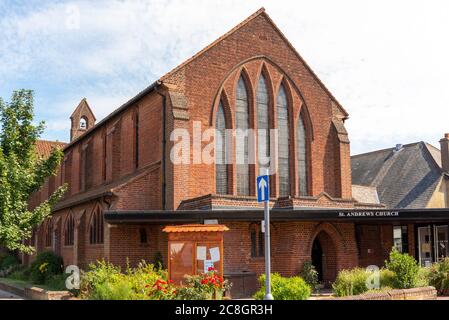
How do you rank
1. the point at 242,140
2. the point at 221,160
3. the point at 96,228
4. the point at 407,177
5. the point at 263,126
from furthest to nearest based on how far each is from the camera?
the point at 407,177, the point at 263,126, the point at 242,140, the point at 96,228, the point at 221,160

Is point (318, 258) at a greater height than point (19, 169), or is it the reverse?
point (19, 169)

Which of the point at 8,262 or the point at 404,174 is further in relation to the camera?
the point at 8,262

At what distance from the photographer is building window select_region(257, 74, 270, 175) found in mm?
27594

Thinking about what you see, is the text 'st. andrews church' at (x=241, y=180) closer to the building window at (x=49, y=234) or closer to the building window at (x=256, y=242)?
the building window at (x=256, y=242)

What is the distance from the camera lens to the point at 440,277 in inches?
771

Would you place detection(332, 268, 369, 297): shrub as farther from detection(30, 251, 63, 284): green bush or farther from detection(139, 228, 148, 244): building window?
detection(30, 251, 63, 284): green bush

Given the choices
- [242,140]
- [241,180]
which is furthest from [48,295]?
[242,140]

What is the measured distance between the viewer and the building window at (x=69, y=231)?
31.1 meters

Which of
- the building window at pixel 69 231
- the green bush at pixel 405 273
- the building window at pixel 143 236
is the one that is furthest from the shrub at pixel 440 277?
the building window at pixel 69 231

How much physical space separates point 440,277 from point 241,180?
10498mm

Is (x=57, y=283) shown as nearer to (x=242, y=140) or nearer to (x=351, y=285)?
(x=242, y=140)

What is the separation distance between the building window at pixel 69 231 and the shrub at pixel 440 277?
19.1 metres

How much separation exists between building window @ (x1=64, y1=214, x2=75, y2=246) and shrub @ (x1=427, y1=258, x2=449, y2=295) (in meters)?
19.1
